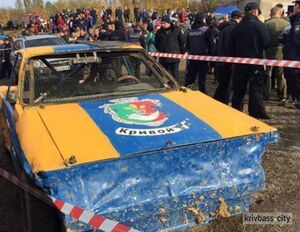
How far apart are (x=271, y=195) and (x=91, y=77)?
2.24 meters

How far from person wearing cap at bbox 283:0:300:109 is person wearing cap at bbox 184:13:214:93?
1740 mm

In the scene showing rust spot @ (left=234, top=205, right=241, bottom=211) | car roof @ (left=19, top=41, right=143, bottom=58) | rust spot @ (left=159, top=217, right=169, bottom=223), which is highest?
car roof @ (left=19, top=41, right=143, bottom=58)

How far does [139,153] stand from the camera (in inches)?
121

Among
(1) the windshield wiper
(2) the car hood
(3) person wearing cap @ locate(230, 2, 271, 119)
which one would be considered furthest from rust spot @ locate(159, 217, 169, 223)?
(3) person wearing cap @ locate(230, 2, 271, 119)

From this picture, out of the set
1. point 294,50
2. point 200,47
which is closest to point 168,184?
point 294,50

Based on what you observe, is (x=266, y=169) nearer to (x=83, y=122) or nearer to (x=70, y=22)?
(x=83, y=122)

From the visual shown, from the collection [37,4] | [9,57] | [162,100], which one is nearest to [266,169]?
[162,100]

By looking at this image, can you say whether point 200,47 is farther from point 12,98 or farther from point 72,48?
point 12,98

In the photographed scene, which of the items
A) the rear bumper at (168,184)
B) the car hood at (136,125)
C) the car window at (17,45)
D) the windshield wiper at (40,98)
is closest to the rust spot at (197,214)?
the rear bumper at (168,184)

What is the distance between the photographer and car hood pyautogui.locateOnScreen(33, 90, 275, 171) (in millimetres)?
3150

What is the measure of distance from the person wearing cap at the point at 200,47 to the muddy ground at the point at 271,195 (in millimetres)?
2760

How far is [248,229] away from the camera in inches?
146

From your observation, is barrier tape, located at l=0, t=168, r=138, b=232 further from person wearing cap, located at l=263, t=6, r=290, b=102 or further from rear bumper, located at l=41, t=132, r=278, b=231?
person wearing cap, located at l=263, t=6, r=290, b=102

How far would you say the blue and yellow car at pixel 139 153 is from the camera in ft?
9.75
